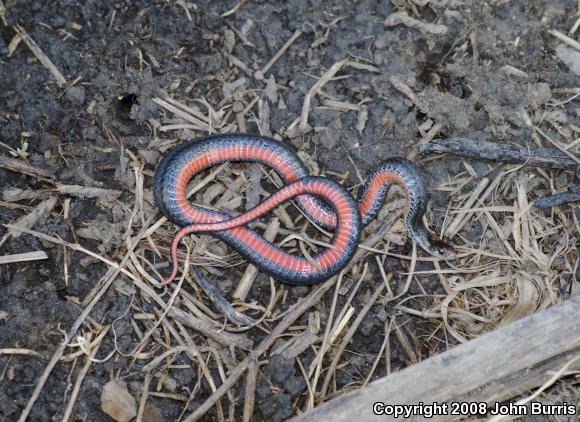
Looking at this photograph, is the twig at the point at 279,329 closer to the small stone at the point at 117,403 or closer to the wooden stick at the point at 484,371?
the small stone at the point at 117,403

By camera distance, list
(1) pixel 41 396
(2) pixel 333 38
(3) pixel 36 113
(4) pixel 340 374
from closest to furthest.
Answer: (1) pixel 41 396
(4) pixel 340 374
(3) pixel 36 113
(2) pixel 333 38

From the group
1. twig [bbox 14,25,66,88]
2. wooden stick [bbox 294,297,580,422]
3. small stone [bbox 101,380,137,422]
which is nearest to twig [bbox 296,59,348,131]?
twig [bbox 14,25,66,88]

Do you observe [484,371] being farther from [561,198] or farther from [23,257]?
[23,257]

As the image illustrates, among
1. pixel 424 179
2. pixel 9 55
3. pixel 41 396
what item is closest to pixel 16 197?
pixel 9 55

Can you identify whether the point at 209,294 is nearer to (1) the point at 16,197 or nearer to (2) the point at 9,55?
(1) the point at 16,197

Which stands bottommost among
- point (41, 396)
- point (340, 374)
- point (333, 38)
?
point (41, 396)

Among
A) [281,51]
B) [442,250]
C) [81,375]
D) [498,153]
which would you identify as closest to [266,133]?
[281,51]

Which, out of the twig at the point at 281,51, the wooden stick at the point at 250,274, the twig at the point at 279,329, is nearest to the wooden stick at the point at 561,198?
the twig at the point at 279,329
